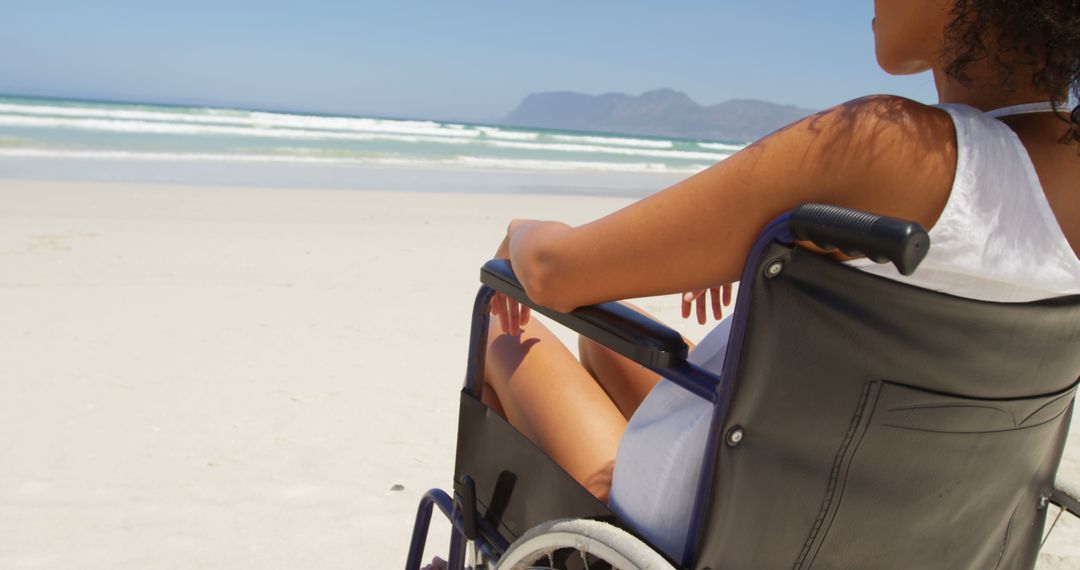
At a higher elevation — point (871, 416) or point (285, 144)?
point (871, 416)

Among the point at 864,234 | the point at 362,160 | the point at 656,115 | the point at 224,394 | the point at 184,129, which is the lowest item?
the point at 224,394

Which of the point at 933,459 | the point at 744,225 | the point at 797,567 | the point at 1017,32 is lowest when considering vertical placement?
the point at 797,567

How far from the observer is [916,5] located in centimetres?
95

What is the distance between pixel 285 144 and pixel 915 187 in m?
16.7

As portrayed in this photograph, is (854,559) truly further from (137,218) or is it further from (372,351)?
(137,218)

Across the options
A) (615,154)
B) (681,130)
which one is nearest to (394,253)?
(615,154)

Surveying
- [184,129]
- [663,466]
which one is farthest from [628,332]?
[184,129]

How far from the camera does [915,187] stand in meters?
0.84

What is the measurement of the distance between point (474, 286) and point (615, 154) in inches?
729

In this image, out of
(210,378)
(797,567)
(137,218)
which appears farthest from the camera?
(137,218)

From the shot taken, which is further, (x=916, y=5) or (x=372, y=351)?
(x=372, y=351)

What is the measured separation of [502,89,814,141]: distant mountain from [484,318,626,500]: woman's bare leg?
54.0 m

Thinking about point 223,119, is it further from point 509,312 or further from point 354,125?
point 509,312

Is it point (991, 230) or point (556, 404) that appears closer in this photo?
point (991, 230)
